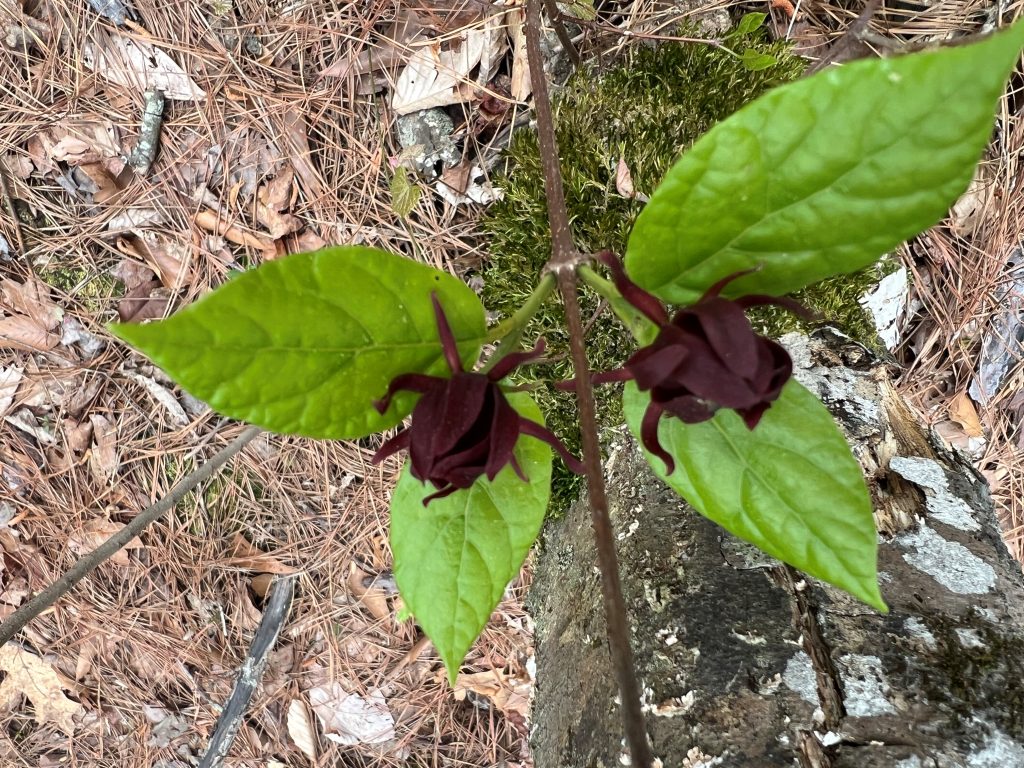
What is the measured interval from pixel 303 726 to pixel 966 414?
8.99 ft

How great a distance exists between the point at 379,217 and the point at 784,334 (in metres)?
1.25

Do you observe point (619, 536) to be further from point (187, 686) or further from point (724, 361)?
point (187, 686)

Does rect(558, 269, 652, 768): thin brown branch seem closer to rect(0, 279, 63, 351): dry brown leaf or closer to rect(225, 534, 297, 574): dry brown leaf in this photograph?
rect(225, 534, 297, 574): dry brown leaf

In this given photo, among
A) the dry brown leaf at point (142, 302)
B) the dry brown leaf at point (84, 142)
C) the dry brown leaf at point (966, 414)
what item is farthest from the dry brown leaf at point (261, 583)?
the dry brown leaf at point (966, 414)

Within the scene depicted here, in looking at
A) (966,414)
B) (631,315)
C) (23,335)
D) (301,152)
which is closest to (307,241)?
(301,152)

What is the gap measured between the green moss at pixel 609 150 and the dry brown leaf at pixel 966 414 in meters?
1.00

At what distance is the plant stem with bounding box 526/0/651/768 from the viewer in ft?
1.96

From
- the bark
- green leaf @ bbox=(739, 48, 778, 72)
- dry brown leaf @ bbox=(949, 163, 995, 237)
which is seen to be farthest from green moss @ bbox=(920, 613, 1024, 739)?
dry brown leaf @ bbox=(949, 163, 995, 237)

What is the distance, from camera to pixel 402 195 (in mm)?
1956

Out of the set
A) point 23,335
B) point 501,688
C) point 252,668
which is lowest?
point 252,668

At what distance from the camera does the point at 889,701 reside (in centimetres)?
98

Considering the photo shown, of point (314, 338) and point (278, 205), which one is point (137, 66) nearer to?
point (278, 205)

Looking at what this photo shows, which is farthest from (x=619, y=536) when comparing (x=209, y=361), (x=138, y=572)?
(x=138, y=572)

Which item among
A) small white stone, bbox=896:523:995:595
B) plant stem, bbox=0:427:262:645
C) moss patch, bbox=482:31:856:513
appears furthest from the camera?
moss patch, bbox=482:31:856:513
